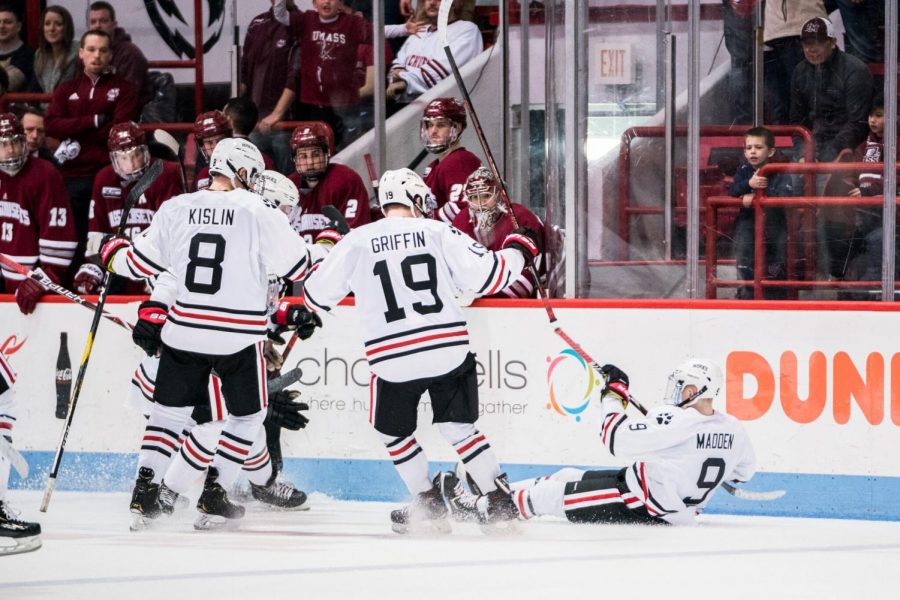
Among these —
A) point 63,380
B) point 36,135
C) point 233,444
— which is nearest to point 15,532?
point 233,444

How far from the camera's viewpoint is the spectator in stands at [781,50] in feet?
16.9

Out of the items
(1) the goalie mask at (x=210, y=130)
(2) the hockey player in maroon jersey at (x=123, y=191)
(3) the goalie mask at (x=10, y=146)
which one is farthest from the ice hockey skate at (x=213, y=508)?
(3) the goalie mask at (x=10, y=146)

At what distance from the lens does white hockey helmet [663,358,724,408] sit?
4.48 meters

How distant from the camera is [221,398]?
190 inches

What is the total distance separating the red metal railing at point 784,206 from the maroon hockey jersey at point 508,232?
2.15 ft

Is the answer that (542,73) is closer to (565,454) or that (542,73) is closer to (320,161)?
(320,161)

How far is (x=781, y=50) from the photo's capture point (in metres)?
5.20

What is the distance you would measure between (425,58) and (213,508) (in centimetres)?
284

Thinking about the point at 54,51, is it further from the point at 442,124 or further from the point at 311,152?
the point at 442,124

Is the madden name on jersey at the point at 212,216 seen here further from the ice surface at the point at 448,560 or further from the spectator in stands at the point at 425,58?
the spectator in stands at the point at 425,58

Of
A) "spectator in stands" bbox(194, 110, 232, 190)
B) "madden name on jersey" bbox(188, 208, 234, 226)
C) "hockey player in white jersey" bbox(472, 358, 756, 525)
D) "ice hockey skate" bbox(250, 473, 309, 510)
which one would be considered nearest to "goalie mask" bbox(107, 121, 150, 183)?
"spectator in stands" bbox(194, 110, 232, 190)

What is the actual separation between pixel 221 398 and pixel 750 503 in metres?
1.84

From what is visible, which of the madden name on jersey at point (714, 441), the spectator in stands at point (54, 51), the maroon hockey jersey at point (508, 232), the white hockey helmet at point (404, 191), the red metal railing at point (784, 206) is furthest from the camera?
the spectator in stands at point (54, 51)

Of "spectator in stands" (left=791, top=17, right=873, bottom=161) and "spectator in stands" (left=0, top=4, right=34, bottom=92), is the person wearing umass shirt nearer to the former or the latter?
"spectator in stands" (left=0, top=4, right=34, bottom=92)
